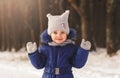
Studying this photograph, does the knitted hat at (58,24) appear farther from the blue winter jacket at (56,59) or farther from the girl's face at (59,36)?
the blue winter jacket at (56,59)

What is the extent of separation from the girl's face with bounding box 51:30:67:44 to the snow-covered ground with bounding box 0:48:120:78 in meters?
4.59

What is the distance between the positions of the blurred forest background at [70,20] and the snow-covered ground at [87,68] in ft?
1.65

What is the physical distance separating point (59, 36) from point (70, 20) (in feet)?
31.6

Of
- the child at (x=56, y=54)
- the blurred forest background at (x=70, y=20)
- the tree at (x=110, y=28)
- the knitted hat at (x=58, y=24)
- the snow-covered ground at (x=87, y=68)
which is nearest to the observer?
the child at (x=56, y=54)

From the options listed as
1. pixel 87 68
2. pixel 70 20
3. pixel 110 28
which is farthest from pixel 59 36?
pixel 70 20

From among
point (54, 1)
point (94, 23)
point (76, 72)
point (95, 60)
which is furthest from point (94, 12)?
point (76, 72)

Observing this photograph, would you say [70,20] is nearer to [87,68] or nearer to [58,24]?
[87,68]

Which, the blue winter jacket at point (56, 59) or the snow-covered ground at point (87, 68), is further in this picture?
the snow-covered ground at point (87, 68)

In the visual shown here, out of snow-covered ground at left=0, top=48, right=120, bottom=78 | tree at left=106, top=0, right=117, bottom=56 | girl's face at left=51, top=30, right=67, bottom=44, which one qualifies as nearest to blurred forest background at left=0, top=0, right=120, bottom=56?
tree at left=106, top=0, right=117, bottom=56

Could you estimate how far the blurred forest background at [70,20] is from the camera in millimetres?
13383

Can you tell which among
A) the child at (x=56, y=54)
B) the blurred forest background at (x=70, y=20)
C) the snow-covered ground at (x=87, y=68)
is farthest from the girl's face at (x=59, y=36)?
the blurred forest background at (x=70, y=20)

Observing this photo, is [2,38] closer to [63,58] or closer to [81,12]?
[81,12]

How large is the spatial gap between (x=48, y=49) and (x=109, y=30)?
8.29 meters

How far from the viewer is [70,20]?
1462 centimetres
